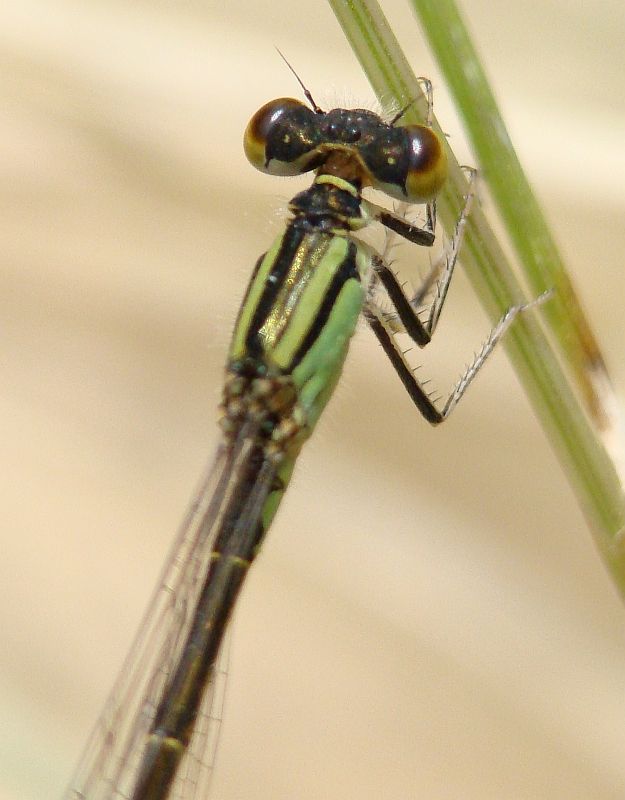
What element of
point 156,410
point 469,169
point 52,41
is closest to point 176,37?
point 52,41

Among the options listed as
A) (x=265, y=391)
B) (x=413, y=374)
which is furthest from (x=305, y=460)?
(x=265, y=391)

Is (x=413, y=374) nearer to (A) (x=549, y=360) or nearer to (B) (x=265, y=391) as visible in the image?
(B) (x=265, y=391)

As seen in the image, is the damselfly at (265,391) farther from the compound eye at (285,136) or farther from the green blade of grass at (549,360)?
the green blade of grass at (549,360)

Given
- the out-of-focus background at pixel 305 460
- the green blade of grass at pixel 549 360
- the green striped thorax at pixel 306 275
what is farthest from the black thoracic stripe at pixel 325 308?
the out-of-focus background at pixel 305 460

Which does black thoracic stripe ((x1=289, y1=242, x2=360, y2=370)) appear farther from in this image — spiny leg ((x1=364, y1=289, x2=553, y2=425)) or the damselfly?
spiny leg ((x1=364, y1=289, x2=553, y2=425))

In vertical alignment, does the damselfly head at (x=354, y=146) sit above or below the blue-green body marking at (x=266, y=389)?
above

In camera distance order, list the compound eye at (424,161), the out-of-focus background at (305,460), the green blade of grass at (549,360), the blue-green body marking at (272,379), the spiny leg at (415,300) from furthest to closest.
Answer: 1. the out-of-focus background at (305,460)
2. the spiny leg at (415,300)
3. the blue-green body marking at (272,379)
4. the compound eye at (424,161)
5. the green blade of grass at (549,360)

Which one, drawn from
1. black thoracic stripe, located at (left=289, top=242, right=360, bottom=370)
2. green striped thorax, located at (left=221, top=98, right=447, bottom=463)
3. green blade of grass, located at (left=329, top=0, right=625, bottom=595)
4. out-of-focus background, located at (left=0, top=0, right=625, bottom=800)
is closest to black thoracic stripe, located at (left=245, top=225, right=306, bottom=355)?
green striped thorax, located at (left=221, top=98, right=447, bottom=463)

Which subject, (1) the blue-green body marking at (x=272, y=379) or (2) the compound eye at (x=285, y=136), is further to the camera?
(2) the compound eye at (x=285, y=136)
